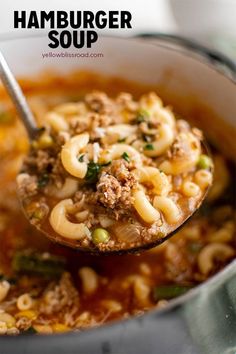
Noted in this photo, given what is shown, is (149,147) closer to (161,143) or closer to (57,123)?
(161,143)

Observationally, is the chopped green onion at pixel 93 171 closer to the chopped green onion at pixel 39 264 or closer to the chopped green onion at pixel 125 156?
the chopped green onion at pixel 125 156

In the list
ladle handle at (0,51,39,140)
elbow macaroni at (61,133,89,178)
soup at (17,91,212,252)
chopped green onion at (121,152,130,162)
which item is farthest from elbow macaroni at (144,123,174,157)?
ladle handle at (0,51,39,140)

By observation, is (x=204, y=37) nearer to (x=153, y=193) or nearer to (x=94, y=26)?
(x=94, y=26)

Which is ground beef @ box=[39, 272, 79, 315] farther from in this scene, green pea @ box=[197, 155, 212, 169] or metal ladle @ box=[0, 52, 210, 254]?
green pea @ box=[197, 155, 212, 169]

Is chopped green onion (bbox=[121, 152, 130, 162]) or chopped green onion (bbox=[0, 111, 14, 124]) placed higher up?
chopped green onion (bbox=[0, 111, 14, 124])

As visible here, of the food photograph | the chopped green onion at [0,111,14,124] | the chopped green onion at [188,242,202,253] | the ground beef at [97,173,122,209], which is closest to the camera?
the food photograph

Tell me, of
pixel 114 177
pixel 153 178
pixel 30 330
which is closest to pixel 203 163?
pixel 153 178

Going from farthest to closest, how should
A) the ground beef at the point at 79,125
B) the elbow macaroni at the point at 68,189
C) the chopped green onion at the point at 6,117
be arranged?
the chopped green onion at the point at 6,117 → the ground beef at the point at 79,125 → the elbow macaroni at the point at 68,189

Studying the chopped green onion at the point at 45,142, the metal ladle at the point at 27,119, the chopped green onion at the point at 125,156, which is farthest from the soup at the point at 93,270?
the chopped green onion at the point at 125,156
